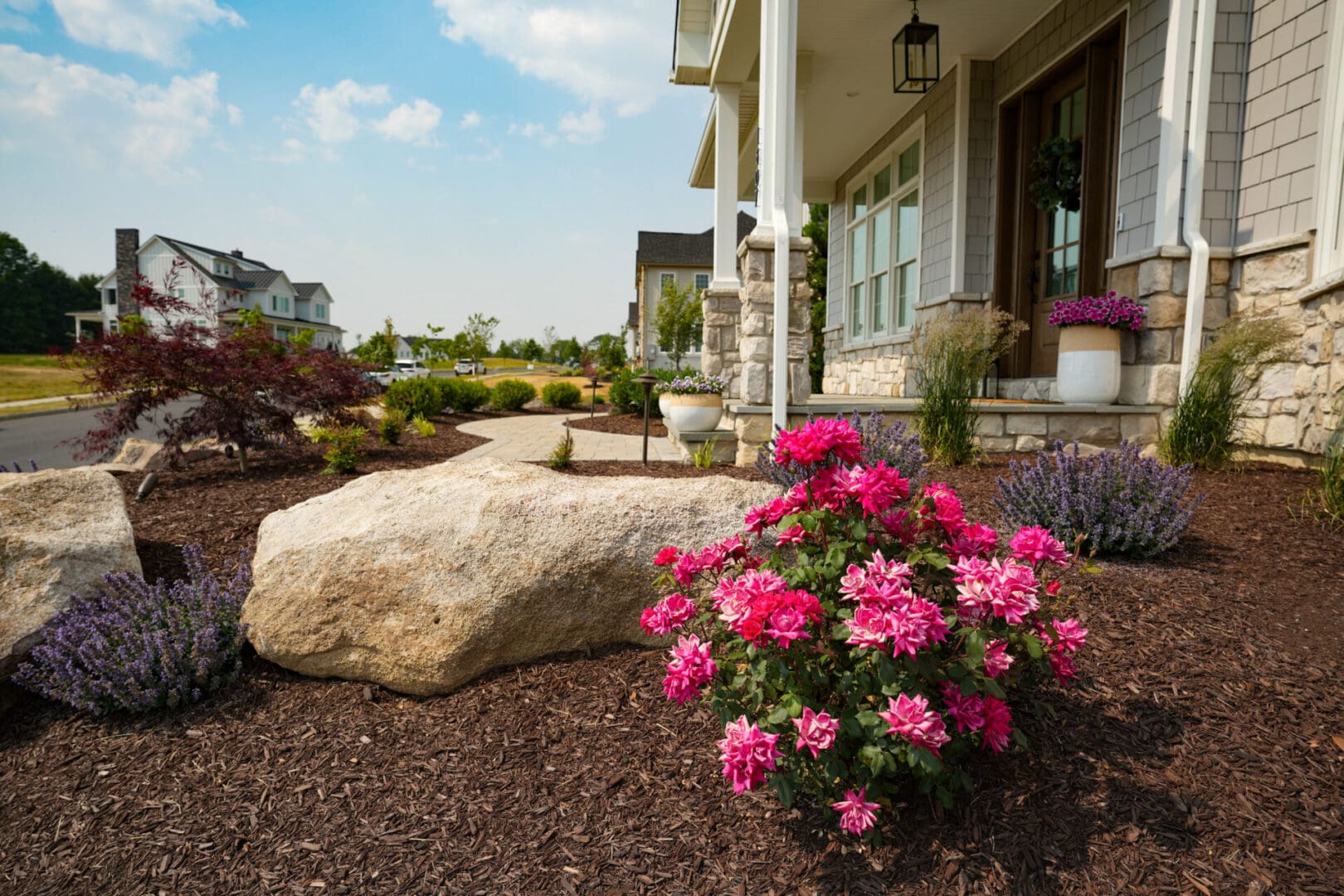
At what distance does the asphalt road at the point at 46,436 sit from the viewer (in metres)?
9.11

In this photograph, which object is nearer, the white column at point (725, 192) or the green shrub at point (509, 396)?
the white column at point (725, 192)

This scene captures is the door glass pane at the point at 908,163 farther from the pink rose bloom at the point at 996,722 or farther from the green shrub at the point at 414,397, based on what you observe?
the pink rose bloom at the point at 996,722

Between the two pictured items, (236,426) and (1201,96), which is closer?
(1201,96)

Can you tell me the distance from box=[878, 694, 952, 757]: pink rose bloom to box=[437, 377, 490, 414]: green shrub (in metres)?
11.6

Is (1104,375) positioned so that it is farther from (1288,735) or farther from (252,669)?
(252,669)

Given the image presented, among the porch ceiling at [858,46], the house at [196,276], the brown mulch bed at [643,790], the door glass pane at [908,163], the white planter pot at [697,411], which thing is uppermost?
the house at [196,276]

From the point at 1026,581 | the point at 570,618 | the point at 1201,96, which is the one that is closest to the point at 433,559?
the point at 570,618

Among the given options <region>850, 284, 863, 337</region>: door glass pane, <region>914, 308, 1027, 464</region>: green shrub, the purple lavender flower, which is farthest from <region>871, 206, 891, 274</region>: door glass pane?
<region>914, 308, 1027, 464</region>: green shrub

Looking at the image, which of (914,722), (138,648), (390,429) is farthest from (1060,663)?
(390,429)

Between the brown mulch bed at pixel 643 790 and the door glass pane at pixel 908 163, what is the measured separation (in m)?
7.42

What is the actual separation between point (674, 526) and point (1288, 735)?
72.3 inches

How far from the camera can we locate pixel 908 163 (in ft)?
30.2

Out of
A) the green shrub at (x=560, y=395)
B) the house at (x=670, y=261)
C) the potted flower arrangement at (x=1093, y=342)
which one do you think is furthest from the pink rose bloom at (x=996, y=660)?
the house at (x=670, y=261)

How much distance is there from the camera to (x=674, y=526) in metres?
2.69
